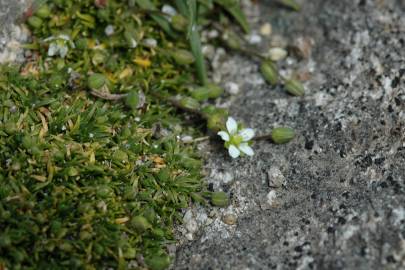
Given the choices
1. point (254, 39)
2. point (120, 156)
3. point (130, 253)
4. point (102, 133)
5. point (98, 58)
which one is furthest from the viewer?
point (254, 39)

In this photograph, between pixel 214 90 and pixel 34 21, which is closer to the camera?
pixel 34 21

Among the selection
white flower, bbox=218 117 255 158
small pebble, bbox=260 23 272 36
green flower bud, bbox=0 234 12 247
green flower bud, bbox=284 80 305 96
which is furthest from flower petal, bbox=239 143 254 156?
green flower bud, bbox=0 234 12 247

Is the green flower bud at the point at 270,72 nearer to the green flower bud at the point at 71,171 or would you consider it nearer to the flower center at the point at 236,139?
the flower center at the point at 236,139

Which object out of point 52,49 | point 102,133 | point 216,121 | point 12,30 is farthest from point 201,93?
point 12,30

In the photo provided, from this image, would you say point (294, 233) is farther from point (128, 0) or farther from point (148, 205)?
point (128, 0)

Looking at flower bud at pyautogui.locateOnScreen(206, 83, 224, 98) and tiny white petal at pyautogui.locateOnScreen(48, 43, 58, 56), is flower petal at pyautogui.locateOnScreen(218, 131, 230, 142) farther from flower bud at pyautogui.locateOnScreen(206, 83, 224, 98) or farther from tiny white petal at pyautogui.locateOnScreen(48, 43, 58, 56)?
tiny white petal at pyautogui.locateOnScreen(48, 43, 58, 56)

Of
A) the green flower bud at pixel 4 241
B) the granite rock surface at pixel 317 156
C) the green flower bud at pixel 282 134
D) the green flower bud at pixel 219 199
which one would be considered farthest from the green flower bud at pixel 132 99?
the green flower bud at pixel 4 241

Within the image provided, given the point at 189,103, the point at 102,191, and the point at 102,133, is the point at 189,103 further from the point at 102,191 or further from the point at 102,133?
the point at 102,191

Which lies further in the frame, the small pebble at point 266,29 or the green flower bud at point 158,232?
the small pebble at point 266,29
